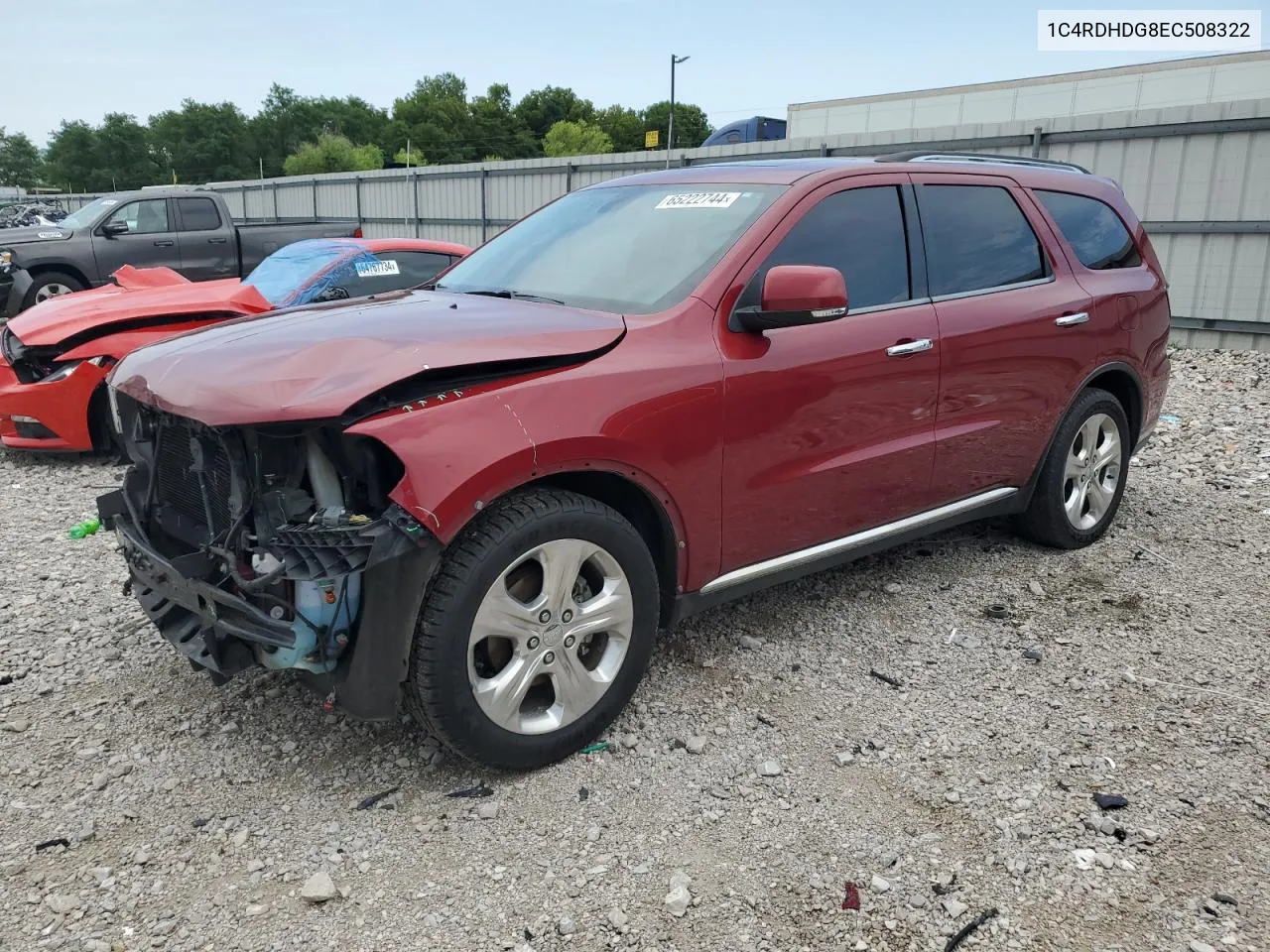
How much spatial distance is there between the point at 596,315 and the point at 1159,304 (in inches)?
132

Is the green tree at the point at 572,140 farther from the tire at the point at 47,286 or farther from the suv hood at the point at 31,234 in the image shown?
the tire at the point at 47,286

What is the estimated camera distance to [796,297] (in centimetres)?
302

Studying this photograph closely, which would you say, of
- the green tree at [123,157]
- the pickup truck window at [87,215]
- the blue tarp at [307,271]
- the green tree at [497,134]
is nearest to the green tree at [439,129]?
the green tree at [497,134]

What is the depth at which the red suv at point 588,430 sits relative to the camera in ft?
8.36

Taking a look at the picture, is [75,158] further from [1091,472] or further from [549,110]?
[1091,472]

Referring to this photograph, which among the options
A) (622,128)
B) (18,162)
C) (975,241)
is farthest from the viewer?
(18,162)

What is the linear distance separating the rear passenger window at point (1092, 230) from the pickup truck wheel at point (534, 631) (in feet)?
9.58

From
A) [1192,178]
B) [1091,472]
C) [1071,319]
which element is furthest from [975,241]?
[1192,178]

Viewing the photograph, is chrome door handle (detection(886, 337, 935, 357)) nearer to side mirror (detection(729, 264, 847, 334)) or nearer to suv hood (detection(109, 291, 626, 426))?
side mirror (detection(729, 264, 847, 334))

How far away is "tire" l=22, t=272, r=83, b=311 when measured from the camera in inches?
475

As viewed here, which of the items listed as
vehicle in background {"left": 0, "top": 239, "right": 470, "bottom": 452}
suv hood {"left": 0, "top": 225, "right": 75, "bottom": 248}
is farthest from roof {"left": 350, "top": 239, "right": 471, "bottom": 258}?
suv hood {"left": 0, "top": 225, "right": 75, "bottom": 248}

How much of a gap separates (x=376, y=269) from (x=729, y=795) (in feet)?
17.5

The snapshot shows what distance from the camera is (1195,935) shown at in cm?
229

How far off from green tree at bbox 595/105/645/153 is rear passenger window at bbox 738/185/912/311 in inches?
3813
